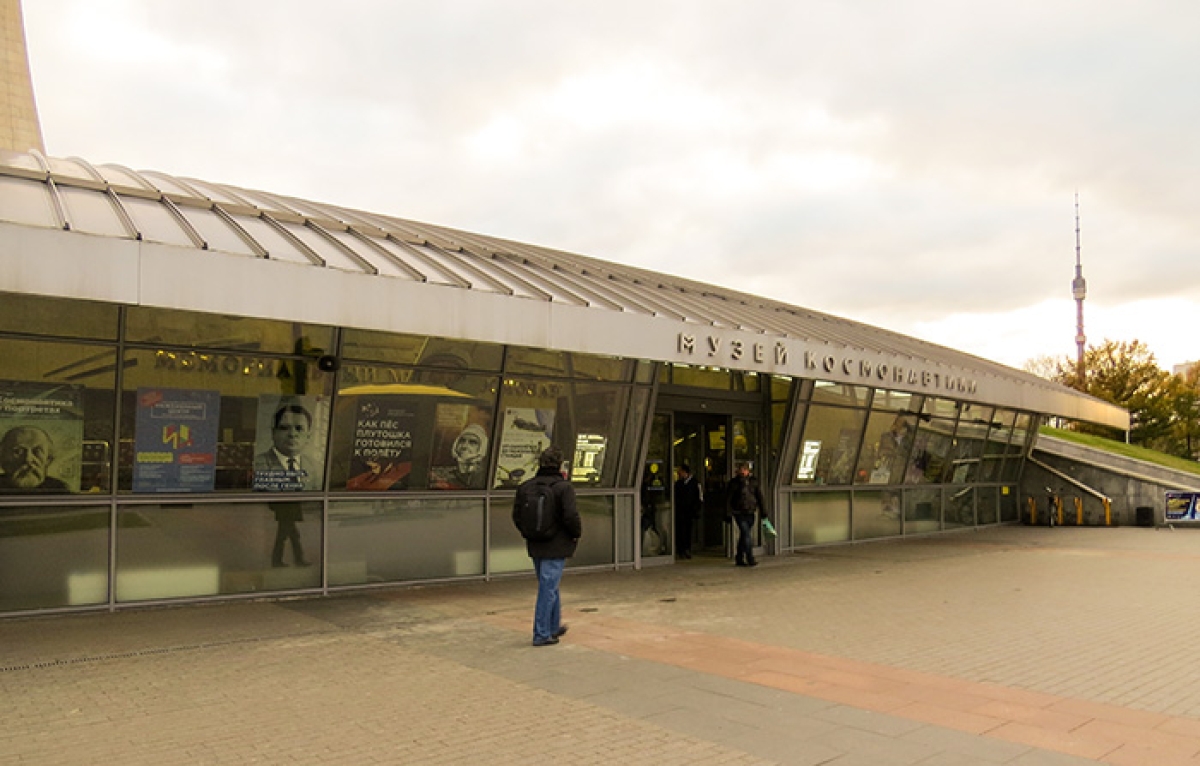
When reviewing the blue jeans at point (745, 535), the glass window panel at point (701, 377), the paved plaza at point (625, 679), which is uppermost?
the glass window panel at point (701, 377)

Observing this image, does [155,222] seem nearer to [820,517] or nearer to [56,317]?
[56,317]

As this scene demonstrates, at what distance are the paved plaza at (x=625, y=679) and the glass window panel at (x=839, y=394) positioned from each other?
5.11 m

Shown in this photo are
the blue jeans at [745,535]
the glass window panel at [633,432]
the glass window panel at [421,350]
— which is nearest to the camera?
the glass window panel at [421,350]

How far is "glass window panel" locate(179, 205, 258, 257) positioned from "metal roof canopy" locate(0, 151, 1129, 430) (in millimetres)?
31

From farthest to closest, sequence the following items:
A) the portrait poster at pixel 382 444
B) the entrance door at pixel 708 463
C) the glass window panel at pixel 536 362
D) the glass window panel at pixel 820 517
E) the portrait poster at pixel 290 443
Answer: the glass window panel at pixel 820 517
the entrance door at pixel 708 463
the glass window panel at pixel 536 362
the portrait poster at pixel 382 444
the portrait poster at pixel 290 443

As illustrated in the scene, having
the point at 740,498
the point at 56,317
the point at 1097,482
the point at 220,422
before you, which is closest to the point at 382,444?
the point at 220,422

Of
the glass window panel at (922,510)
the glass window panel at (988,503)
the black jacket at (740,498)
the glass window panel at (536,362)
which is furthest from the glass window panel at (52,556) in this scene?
the glass window panel at (988,503)

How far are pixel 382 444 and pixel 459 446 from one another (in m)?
1.09

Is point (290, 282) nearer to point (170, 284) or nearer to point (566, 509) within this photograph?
point (170, 284)

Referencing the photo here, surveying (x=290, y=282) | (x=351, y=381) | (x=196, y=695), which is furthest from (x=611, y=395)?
(x=196, y=695)

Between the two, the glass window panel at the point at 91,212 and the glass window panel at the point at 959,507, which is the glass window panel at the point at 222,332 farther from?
the glass window panel at the point at 959,507

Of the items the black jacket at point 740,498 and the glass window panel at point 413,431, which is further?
the black jacket at point 740,498

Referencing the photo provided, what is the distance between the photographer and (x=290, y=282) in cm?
823

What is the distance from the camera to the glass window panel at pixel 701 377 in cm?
1461
